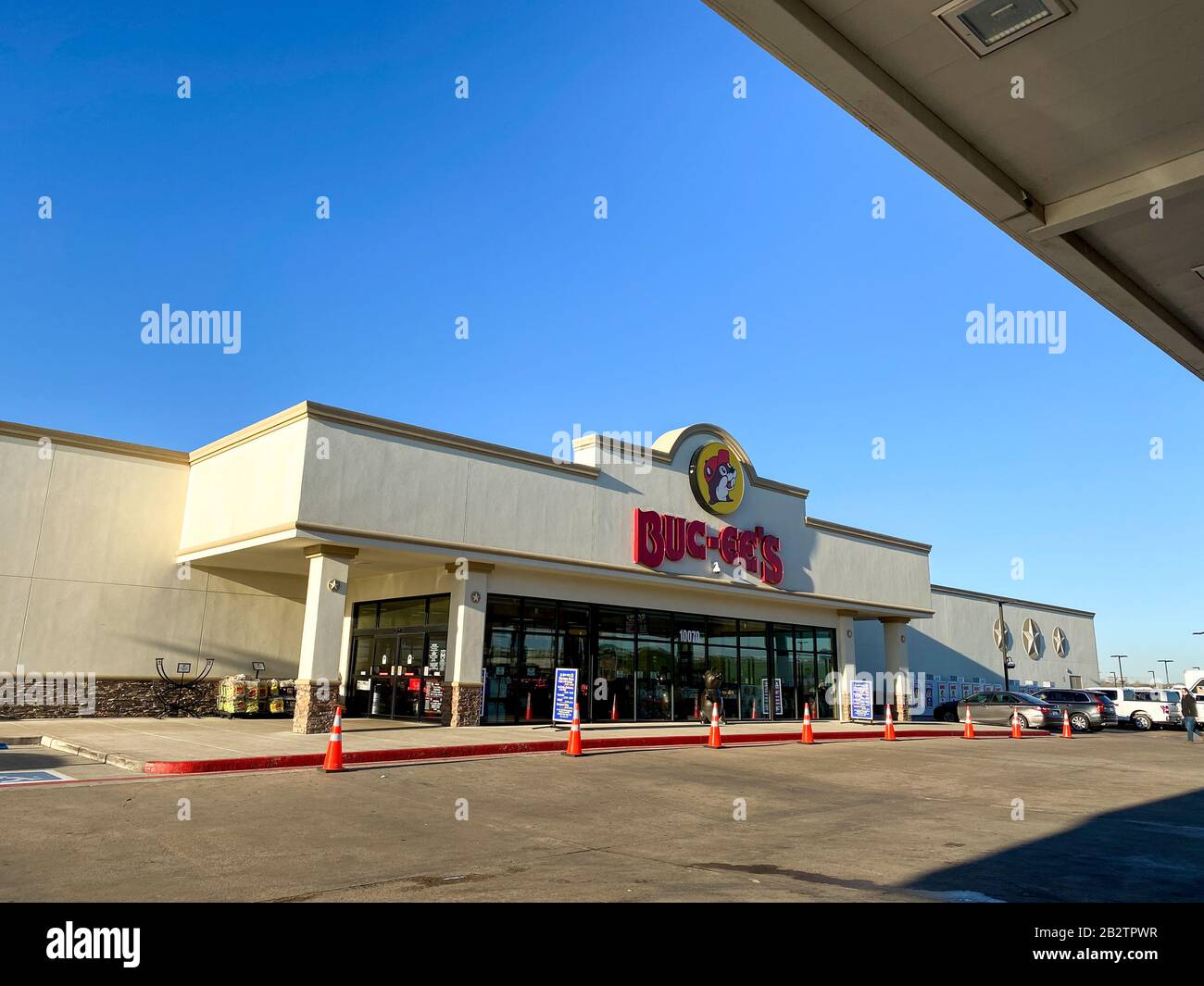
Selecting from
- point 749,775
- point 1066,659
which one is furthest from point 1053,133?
point 1066,659

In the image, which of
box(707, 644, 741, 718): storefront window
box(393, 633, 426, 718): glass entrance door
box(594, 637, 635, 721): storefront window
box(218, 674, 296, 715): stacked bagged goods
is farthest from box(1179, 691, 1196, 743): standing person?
box(218, 674, 296, 715): stacked bagged goods

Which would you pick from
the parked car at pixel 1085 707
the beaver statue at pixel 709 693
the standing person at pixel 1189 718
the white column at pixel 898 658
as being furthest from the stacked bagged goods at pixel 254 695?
the parked car at pixel 1085 707

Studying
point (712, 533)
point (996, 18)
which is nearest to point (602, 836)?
point (996, 18)

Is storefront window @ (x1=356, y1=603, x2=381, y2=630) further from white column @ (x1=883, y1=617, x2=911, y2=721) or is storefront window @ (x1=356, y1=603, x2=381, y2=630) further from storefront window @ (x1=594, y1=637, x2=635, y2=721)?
white column @ (x1=883, y1=617, x2=911, y2=721)

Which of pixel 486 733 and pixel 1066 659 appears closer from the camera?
pixel 486 733

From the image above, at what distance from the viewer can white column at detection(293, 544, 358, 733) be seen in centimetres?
1920

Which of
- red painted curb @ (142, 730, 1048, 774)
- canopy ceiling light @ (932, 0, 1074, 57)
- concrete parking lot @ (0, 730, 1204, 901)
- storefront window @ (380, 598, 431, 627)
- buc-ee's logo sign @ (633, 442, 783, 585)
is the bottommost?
concrete parking lot @ (0, 730, 1204, 901)

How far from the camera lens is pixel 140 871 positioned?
23.4ft

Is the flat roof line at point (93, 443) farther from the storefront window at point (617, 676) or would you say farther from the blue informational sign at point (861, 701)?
the blue informational sign at point (861, 701)

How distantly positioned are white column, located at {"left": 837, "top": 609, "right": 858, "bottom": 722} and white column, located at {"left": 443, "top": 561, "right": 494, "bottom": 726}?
608 inches

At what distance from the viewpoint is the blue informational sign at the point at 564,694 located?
22359 millimetres

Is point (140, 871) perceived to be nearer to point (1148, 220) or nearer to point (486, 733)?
point (1148, 220)
